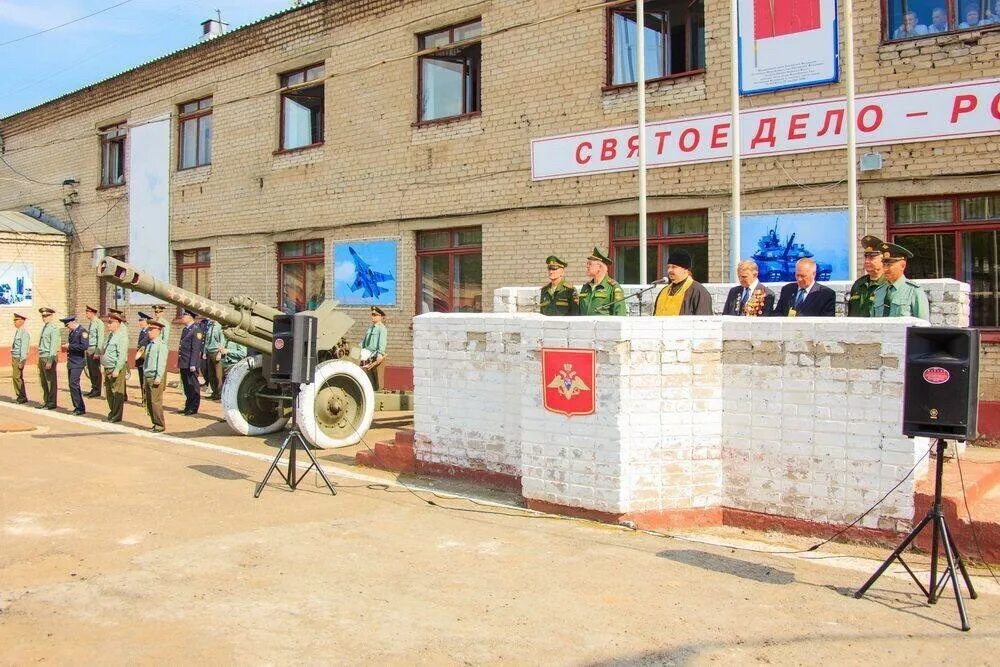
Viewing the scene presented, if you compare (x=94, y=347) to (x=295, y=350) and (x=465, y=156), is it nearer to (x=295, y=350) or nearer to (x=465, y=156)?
(x=465, y=156)

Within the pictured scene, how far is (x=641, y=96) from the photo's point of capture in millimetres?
11414

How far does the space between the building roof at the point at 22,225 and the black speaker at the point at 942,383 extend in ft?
78.1

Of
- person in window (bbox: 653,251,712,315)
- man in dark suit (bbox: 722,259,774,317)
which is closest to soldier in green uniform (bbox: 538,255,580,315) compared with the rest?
person in window (bbox: 653,251,712,315)

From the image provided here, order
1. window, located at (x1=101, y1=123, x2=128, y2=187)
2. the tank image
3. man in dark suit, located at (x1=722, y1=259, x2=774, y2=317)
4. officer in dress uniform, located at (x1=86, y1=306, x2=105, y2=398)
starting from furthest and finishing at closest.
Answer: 1. window, located at (x1=101, y1=123, x2=128, y2=187)
2. officer in dress uniform, located at (x1=86, y1=306, x2=105, y2=398)
3. the tank image
4. man in dark suit, located at (x1=722, y1=259, x2=774, y2=317)

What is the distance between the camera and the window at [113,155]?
2264 centimetres

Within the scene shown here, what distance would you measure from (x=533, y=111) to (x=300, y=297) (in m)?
6.70

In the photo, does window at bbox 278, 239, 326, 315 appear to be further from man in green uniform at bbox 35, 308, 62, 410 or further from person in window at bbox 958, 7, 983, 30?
person in window at bbox 958, 7, 983, 30

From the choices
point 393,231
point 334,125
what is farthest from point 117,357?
point 334,125

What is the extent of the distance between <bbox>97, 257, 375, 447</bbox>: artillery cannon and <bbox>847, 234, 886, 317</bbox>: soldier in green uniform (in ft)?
19.2

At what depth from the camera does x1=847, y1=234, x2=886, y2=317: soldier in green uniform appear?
7059mm

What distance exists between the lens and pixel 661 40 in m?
12.6

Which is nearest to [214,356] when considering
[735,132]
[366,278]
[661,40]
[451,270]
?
[366,278]

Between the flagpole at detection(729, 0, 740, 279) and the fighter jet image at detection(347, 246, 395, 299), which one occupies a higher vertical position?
the flagpole at detection(729, 0, 740, 279)

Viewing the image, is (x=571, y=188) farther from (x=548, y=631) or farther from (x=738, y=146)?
(x=548, y=631)
